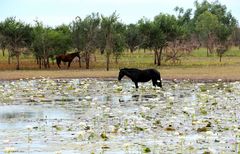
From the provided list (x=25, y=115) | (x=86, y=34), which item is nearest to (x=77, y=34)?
(x=86, y=34)

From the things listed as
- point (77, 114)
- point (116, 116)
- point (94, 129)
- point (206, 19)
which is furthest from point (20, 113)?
point (206, 19)

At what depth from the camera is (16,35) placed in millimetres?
62875

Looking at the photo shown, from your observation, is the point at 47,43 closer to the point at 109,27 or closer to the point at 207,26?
the point at 109,27

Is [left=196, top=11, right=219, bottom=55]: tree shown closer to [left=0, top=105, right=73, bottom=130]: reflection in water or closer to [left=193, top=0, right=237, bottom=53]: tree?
[left=193, top=0, right=237, bottom=53]: tree

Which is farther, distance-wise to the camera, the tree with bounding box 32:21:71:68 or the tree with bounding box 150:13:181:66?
the tree with bounding box 150:13:181:66

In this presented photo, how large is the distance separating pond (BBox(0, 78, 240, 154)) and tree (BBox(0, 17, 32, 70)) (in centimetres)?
3210

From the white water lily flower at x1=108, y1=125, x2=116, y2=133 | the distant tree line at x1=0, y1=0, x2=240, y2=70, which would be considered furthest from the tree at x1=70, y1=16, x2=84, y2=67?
the white water lily flower at x1=108, y1=125, x2=116, y2=133

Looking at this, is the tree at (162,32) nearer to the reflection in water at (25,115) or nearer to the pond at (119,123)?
the pond at (119,123)

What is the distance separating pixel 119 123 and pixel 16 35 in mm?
45932

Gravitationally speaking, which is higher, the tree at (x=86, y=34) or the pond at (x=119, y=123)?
the tree at (x=86, y=34)

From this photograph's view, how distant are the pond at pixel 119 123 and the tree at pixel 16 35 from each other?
32104 mm

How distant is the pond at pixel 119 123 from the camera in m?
14.4

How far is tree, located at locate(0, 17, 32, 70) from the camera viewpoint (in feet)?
204

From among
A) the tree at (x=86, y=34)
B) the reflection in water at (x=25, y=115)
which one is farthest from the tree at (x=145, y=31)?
the reflection in water at (x=25, y=115)
